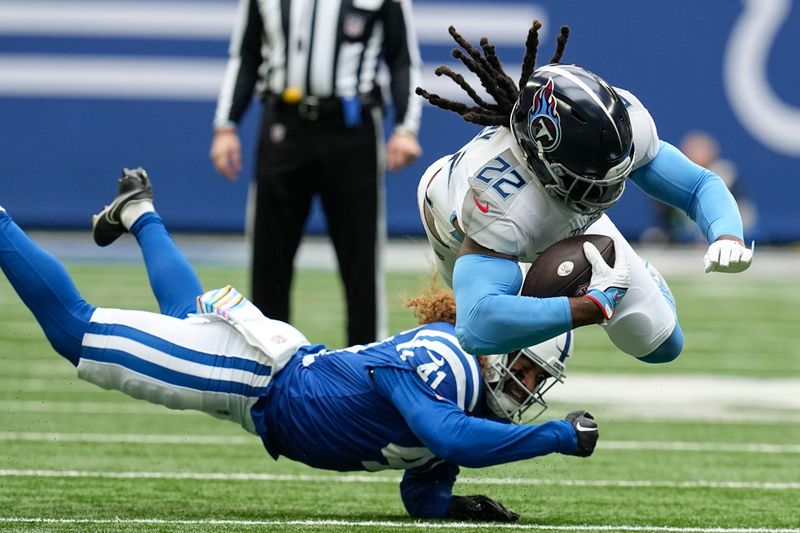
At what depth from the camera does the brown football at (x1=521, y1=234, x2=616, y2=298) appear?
11.4 ft

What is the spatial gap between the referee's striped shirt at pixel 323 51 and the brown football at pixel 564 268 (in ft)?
8.00

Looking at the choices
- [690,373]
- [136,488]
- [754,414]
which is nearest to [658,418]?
[754,414]

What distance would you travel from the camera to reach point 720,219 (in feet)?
12.0

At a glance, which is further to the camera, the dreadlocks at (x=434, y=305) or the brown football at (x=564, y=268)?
the dreadlocks at (x=434, y=305)

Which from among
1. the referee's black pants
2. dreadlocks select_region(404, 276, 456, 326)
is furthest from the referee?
dreadlocks select_region(404, 276, 456, 326)

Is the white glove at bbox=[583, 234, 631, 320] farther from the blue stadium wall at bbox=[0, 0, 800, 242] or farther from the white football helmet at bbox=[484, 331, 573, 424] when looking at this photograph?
the blue stadium wall at bbox=[0, 0, 800, 242]

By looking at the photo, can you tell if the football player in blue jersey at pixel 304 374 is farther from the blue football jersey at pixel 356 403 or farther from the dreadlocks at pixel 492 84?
the dreadlocks at pixel 492 84

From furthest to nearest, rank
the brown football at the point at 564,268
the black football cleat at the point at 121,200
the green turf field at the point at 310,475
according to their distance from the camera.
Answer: the black football cleat at the point at 121,200 → the green turf field at the point at 310,475 → the brown football at the point at 564,268

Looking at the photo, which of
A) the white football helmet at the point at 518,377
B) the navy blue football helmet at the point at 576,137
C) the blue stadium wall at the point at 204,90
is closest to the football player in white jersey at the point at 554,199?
the navy blue football helmet at the point at 576,137

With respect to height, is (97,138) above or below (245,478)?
below

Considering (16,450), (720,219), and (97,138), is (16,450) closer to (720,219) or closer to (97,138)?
(720,219)

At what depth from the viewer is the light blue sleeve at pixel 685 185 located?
3.74 meters

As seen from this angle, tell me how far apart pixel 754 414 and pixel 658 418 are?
431 millimetres

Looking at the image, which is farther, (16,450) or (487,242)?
(16,450)
